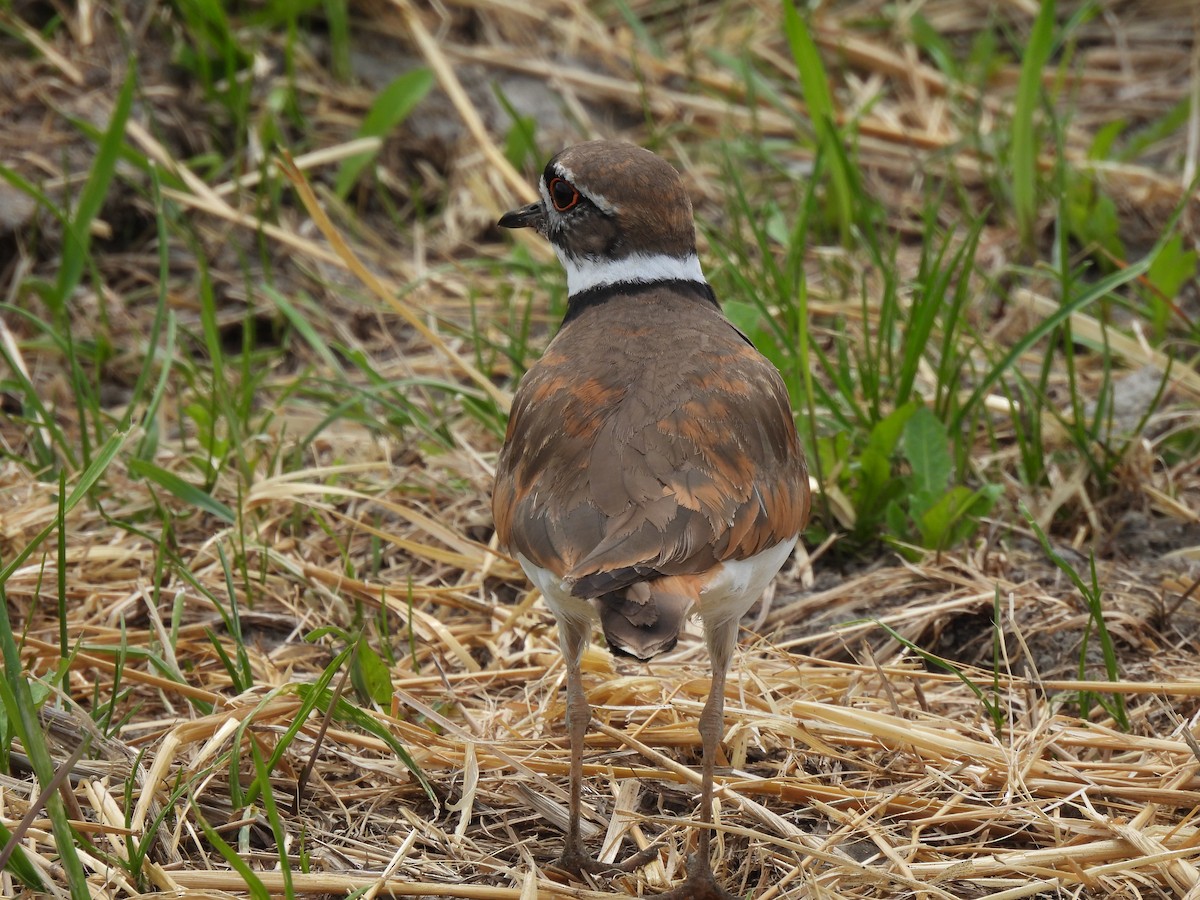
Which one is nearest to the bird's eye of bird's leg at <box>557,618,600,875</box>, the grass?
the grass

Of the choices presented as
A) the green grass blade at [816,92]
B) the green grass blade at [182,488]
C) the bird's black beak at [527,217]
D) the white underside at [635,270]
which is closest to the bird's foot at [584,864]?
the white underside at [635,270]

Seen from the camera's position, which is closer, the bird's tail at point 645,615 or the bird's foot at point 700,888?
the bird's tail at point 645,615

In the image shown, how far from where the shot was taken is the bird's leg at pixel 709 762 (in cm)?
304

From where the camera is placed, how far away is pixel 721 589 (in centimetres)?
300

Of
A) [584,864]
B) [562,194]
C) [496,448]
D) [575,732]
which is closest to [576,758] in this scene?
[575,732]

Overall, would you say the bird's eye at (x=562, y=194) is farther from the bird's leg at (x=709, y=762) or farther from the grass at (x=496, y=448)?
the bird's leg at (x=709, y=762)

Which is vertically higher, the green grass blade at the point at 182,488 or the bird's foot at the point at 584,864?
the green grass blade at the point at 182,488

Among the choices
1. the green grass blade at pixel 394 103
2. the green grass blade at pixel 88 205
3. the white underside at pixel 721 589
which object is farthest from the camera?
the green grass blade at pixel 394 103

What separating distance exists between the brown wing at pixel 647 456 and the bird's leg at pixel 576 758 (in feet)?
0.76

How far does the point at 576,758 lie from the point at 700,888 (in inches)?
14.8

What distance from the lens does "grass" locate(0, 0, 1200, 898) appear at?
3.14m

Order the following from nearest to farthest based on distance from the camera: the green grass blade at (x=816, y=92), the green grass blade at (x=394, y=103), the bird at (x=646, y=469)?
1. the bird at (x=646, y=469)
2. the green grass blade at (x=816, y=92)
3. the green grass blade at (x=394, y=103)

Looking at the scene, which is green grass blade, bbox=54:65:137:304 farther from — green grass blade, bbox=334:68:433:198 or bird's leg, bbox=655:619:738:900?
bird's leg, bbox=655:619:738:900

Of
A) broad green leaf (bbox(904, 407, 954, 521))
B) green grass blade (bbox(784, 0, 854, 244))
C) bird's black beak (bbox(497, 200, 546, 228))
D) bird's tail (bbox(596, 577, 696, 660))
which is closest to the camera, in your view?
bird's tail (bbox(596, 577, 696, 660))
